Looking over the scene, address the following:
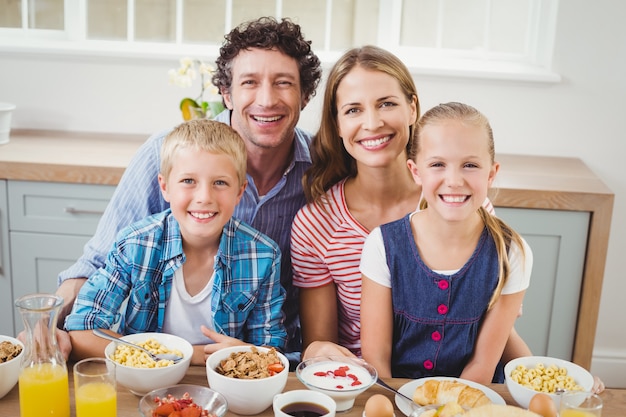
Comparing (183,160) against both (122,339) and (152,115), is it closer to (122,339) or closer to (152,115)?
(122,339)

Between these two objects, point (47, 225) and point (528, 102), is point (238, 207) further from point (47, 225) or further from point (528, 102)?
point (528, 102)

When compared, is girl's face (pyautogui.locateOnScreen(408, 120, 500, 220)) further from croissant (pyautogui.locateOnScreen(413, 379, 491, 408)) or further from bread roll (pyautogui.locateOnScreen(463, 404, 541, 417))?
bread roll (pyautogui.locateOnScreen(463, 404, 541, 417))

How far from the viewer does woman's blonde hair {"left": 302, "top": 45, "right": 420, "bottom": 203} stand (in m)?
1.79

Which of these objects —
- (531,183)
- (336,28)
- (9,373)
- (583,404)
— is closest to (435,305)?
(583,404)

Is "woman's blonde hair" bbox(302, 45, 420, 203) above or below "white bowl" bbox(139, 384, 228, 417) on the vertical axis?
above

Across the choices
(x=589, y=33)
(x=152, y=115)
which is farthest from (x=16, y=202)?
(x=589, y=33)

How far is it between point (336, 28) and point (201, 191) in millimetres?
2104

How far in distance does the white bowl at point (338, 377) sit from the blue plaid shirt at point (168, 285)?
31 centimetres

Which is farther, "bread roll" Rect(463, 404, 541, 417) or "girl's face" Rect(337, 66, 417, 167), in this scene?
"girl's face" Rect(337, 66, 417, 167)

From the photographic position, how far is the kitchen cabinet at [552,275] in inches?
104

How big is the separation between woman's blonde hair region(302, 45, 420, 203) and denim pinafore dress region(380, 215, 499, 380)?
0.89ft

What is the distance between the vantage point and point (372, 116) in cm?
174

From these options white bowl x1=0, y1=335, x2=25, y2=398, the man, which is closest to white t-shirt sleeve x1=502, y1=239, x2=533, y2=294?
the man

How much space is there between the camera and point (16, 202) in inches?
107
